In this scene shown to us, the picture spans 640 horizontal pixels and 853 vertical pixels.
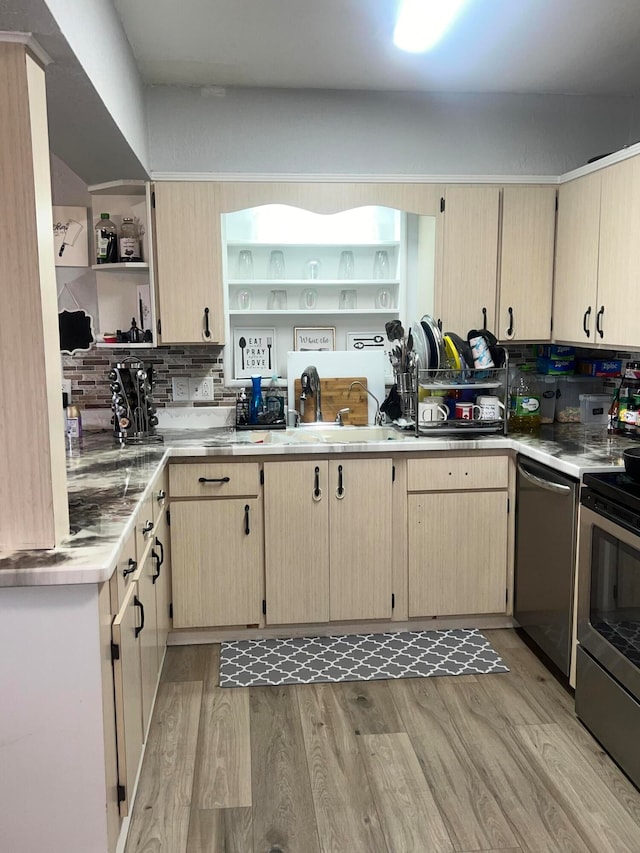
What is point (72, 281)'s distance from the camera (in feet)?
11.7

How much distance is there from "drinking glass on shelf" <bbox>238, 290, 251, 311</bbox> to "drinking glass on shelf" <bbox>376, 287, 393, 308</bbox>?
26.6 inches

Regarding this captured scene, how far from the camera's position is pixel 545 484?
2.91 metres

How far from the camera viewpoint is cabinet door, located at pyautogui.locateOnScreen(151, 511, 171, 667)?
267 cm

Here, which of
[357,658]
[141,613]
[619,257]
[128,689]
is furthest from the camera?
[357,658]

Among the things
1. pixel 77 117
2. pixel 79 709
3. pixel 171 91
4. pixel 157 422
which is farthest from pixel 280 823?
pixel 171 91

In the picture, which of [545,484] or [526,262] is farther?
[526,262]

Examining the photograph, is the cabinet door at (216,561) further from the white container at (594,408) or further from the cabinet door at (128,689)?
the white container at (594,408)

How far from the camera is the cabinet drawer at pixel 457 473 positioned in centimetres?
322

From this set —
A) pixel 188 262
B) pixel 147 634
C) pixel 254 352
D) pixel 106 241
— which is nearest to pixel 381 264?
pixel 254 352

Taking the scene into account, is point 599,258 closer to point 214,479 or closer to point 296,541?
point 296,541

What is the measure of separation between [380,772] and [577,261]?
92.6 inches

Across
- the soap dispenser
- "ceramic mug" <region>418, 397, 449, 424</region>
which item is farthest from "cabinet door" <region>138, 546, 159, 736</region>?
"ceramic mug" <region>418, 397, 449, 424</region>

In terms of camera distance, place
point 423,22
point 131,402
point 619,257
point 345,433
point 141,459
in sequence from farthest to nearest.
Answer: point 345,433, point 131,402, point 619,257, point 141,459, point 423,22

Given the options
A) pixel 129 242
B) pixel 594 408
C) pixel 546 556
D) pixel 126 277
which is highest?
pixel 129 242
